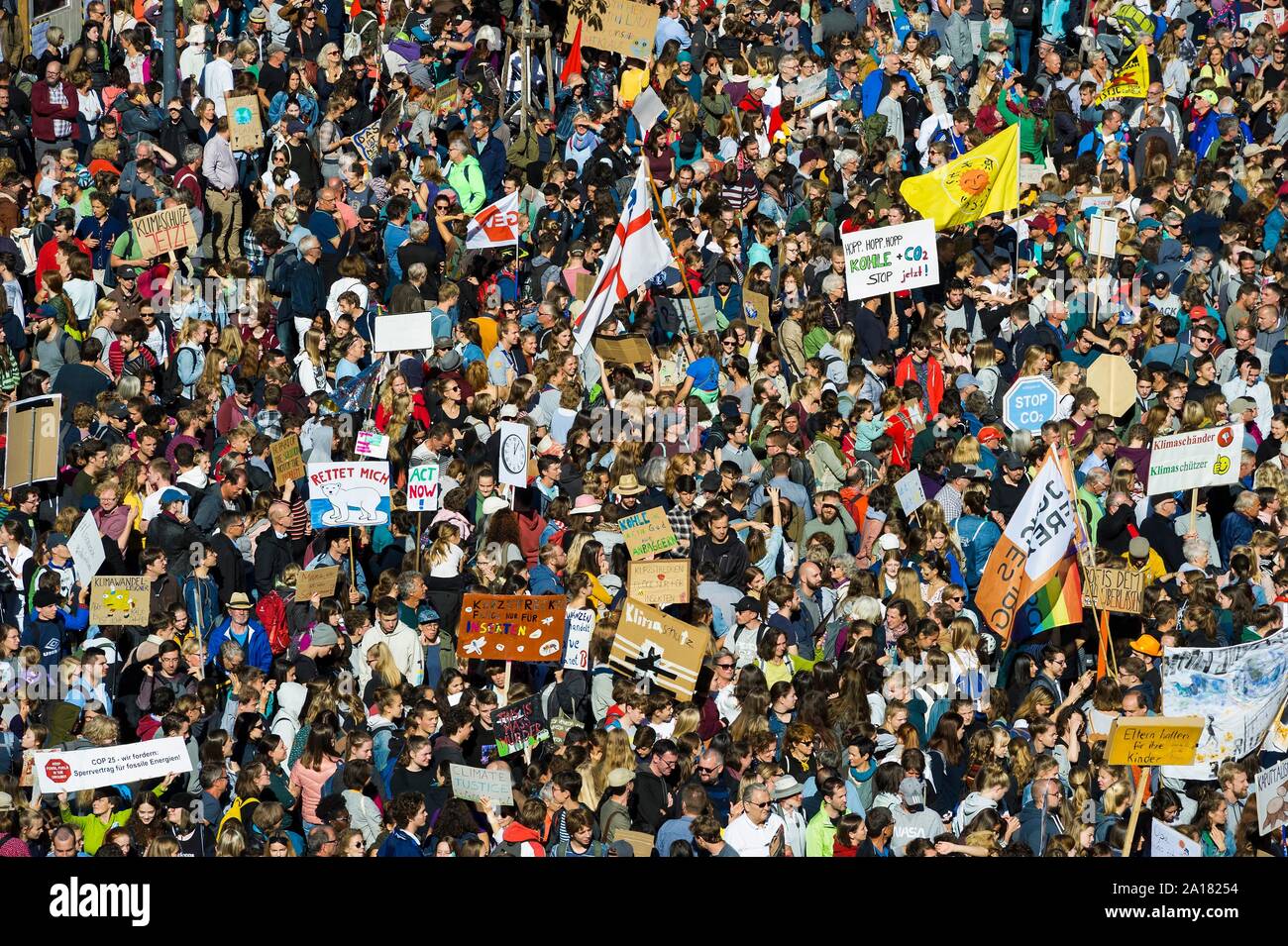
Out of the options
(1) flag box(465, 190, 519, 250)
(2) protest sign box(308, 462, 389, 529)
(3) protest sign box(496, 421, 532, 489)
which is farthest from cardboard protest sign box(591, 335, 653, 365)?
(2) protest sign box(308, 462, 389, 529)

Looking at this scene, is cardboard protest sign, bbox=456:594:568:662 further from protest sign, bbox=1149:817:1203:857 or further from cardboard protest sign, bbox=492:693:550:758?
protest sign, bbox=1149:817:1203:857

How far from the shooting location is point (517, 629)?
61.1 feet

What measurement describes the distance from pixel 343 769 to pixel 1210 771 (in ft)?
16.8

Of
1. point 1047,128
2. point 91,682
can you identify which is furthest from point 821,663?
point 1047,128

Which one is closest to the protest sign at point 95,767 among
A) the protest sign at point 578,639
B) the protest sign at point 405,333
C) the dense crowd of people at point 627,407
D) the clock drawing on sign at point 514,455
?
the dense crowd of people at point 627,407

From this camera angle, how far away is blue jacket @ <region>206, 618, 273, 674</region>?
61.5ft

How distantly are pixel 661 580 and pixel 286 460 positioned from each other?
9.47ft

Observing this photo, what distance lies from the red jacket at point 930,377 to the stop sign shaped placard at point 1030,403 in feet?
1.67

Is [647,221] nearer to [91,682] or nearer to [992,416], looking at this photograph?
[992,416]

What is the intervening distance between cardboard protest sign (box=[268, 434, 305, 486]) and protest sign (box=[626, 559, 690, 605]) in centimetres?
260

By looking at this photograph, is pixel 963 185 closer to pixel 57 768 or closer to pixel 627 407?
pixel 627 407

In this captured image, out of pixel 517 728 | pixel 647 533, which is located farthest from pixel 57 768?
pixel 647 533

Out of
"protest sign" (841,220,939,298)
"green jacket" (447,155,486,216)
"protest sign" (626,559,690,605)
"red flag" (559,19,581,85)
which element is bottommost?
"protest sign" (626,559,690,605)

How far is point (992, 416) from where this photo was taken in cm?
Result: 2103
